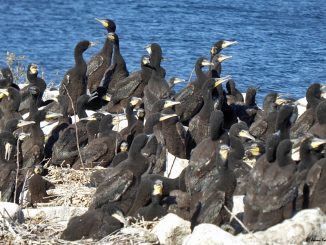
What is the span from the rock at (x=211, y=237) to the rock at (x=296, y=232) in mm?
433

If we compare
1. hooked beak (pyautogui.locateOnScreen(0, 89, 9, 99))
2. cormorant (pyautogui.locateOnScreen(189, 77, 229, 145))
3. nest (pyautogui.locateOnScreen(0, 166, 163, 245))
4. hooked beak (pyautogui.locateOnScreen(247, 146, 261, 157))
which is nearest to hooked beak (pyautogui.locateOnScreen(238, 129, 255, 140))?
cormorant (pyautogui.locateOnScreen(189, 77, 229, 145))

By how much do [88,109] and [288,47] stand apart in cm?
1902

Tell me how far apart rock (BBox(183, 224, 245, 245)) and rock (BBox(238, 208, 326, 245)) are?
43cm

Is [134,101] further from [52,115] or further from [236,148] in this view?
[236,148]

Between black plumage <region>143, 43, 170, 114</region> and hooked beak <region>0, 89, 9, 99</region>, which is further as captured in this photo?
hooked beak <region>0, 89, 9, 99</region>

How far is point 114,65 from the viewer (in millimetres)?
22844

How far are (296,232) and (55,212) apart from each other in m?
3.88

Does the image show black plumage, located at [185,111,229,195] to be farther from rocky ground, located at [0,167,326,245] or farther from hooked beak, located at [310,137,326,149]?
hooked beak, located at [310,137,326,149]

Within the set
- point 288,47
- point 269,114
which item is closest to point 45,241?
point 269,114

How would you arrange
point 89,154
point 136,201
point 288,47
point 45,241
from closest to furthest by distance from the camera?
1. point 45,241
2. point 136,201
3. point 89,154
4. point 288,47

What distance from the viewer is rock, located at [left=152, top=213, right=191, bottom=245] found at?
14.2m

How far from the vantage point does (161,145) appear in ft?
59.4

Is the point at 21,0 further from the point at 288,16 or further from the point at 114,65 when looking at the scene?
the point at 114,65

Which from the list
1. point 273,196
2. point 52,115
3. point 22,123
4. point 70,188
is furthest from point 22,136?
point 273,196
